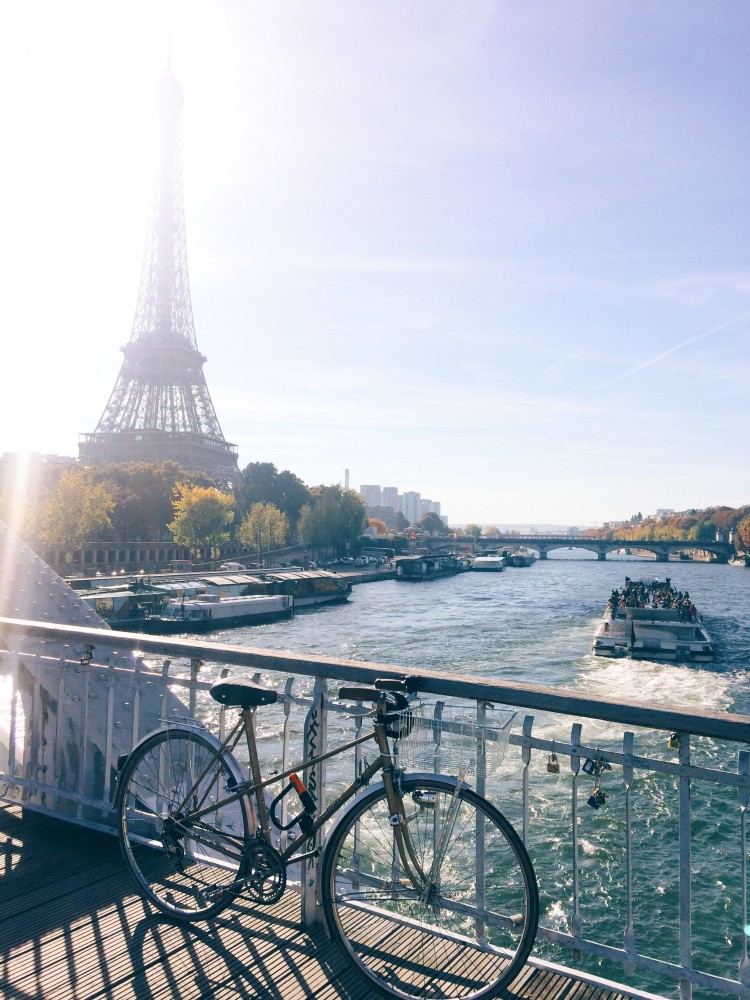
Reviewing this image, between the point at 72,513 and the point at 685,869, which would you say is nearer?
the point at 685,869

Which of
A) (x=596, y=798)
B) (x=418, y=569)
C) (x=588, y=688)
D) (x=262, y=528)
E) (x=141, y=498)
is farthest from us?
(x=418, y=569)

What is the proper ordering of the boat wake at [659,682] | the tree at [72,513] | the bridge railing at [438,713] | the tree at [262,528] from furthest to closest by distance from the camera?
the tree at [262,528] < the tree at [72,513] < the boat wake at [659,682] < the bridge railing at [438,713]

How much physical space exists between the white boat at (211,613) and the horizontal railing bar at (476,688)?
42.4 m

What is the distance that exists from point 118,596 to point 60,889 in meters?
45.1

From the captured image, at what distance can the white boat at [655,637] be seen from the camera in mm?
40406

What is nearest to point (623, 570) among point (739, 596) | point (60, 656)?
point (739, 596)

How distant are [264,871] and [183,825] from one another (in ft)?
2.21

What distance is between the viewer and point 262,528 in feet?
295

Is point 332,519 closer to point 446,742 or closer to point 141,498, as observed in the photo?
point 141,498

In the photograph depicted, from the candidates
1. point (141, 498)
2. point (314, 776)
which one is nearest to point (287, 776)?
point (314, 776)

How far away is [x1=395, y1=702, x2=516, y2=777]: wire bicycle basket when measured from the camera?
143 inches

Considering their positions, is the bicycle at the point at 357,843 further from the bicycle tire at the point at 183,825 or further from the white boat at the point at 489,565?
the white boat at the point at 489,565

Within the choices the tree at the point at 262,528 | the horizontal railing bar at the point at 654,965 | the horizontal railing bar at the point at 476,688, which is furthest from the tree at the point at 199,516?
the horizontal railing bar at the point at 654,965

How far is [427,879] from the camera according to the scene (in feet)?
11.7
